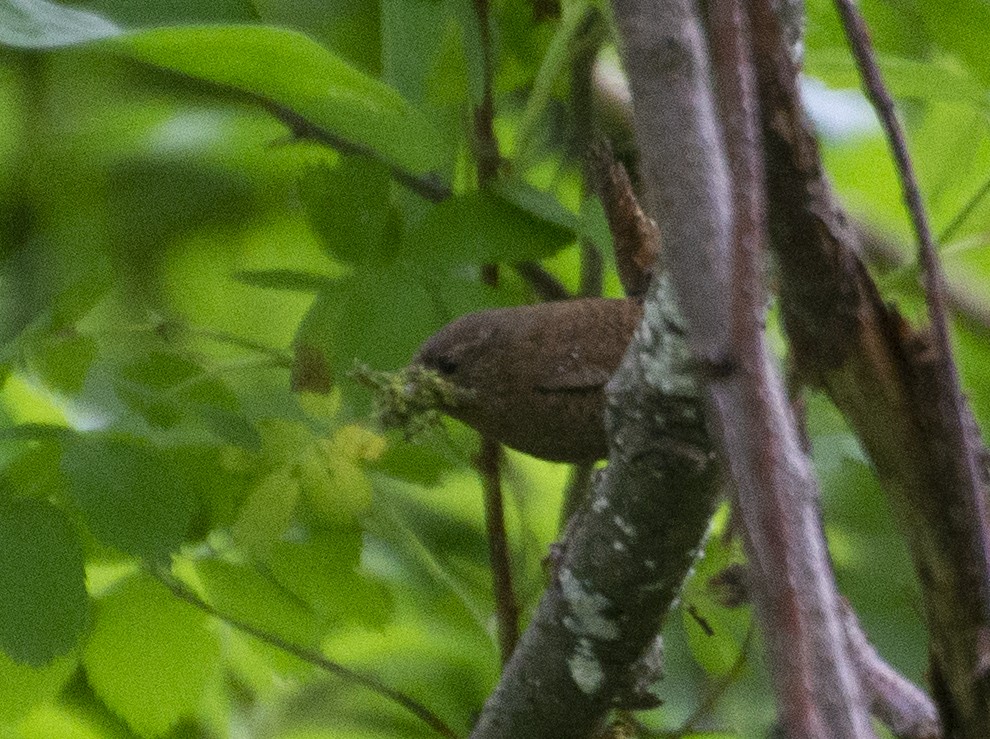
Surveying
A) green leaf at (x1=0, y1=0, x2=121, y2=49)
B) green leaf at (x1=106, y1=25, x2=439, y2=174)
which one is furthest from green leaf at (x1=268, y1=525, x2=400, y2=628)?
green leaf at (x1=0, y1=0, x2=121, y2=49)

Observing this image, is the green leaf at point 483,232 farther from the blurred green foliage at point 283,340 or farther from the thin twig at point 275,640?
the thin twig at point 275,640

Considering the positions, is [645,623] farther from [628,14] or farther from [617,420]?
[628,14]

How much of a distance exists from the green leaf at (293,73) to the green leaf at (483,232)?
0.07m

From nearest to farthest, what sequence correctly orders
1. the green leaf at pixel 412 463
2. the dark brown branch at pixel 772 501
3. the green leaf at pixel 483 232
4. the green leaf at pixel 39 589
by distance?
the dark brown branch at pixel 772 501 < the green leaf at pixel 39 589 < the green leaf at pixel 483 232 < the green leaf at pixel 412 463

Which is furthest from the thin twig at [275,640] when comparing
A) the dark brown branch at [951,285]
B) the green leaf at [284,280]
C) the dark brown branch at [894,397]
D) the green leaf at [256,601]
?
the dark brown branch at [951,285]

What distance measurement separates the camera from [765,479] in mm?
312

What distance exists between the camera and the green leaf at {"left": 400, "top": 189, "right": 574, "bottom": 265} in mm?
925

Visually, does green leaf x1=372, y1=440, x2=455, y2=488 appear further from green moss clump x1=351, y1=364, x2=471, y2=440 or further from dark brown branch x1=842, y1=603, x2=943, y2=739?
dark brown branch x1=842, y1=603, x2=943, y2=739

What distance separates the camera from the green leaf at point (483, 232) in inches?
36.4

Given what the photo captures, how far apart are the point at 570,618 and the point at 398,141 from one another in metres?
0.36

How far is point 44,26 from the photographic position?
2.23 ft

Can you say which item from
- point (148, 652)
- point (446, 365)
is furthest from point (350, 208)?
point (148, 652)

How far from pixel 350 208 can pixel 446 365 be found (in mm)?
167

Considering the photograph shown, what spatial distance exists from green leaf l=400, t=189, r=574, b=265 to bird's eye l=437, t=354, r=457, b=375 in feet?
0.26
